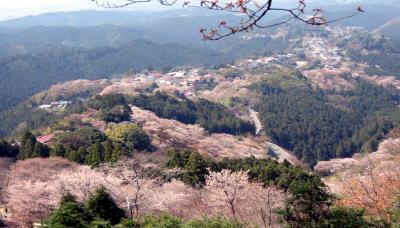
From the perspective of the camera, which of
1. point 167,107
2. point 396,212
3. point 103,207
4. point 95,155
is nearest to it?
point 396,212

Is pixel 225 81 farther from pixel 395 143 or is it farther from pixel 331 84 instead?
pixel 395 143

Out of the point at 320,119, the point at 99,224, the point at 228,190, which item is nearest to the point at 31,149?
the point at 228,190

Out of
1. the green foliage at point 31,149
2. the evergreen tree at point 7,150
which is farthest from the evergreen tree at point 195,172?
the evergreen tree at point 7,150

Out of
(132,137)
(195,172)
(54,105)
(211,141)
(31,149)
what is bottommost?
(54,105)

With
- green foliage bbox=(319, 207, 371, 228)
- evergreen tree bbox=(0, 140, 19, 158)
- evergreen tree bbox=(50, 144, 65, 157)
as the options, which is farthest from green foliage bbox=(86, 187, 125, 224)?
evergreen tree bbox=(0, 140, 19, 158)

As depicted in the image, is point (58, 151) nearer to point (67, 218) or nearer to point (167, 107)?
point (67, 218)

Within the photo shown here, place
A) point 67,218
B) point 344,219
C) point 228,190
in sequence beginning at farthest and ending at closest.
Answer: point 228,190
point 67,218
point 344,219

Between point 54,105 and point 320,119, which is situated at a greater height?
point 320,119

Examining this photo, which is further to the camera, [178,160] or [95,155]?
[95,155]
